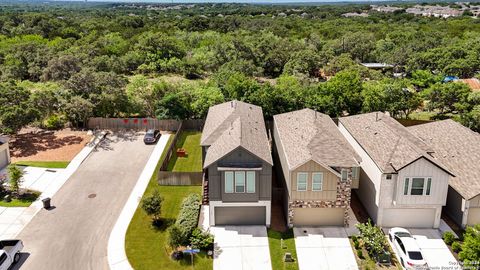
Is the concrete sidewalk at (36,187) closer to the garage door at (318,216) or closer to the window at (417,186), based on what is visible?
the garage door at (318,216)

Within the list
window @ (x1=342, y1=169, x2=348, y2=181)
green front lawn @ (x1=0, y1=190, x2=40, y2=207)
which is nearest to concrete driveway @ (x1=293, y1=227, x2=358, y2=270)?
window @ (x1=342, y1=169, x2=348, y2=181)

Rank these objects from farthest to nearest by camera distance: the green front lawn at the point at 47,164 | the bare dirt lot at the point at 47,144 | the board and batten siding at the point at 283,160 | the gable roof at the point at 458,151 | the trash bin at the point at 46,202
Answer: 1. the bare dirt lot at the point at 47,144
2. the green front lawn at the point at 47,164
3. the trash bin at the point at 46,202
4. the gable roof at the point at 458,151
5. the board and batten siding at the point at 283,160

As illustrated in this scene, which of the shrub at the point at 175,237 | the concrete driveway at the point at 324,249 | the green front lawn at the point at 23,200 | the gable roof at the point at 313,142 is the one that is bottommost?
the concrete driveway at the point at 324,249

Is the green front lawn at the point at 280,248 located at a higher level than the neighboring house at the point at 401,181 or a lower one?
lower

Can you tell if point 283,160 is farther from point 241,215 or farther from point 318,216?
point 241,215

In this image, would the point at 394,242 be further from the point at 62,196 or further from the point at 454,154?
the point at 62,196

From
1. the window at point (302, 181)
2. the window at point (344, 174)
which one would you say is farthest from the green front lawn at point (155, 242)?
the window at point (344, 174)

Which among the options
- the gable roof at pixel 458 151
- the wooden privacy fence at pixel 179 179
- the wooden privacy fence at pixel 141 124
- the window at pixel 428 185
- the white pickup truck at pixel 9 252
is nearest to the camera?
the white pickup truck at pixel 9 252
